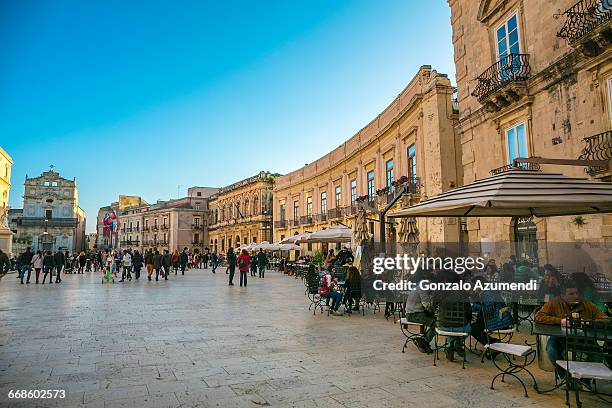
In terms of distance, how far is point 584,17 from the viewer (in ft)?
29.8

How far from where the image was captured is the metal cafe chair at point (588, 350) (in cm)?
355

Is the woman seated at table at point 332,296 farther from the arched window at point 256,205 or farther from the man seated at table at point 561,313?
the arched window at point 256,205

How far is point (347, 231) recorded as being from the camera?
55.7 feet

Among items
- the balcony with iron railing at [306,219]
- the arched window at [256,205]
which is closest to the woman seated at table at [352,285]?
the balcony with iron railing at [306,219]

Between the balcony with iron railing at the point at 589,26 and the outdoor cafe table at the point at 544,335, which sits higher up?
the balcony with iron railing at the point at 589,26

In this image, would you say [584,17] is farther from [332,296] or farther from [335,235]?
[335,235]

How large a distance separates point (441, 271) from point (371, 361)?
Result: 5.19 ft

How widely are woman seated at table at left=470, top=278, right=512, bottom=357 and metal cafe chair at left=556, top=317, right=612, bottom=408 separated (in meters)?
1.14

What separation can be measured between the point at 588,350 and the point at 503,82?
31.0 ft

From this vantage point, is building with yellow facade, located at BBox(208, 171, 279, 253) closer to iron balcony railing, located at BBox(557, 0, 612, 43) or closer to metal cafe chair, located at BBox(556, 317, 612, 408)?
iron balcony railing, located at BBox(557, 0, 612, 43)

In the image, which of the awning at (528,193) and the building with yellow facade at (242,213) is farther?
the building with yellow facade at (242,213)

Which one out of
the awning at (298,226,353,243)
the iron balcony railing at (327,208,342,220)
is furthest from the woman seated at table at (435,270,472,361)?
the iron balcony railing at (327,208,342,220)

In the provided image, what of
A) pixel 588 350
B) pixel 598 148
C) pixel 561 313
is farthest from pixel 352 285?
pixel 598 148

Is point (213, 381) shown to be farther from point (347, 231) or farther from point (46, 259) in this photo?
point (46, 259)
